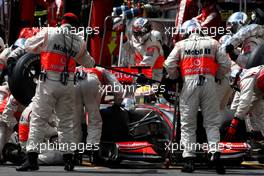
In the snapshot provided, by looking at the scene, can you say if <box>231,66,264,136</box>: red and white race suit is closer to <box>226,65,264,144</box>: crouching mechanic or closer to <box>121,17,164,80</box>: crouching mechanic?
<box>226,65,264,144</box>: crouching mechanic

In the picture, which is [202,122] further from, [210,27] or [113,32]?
[113,32]

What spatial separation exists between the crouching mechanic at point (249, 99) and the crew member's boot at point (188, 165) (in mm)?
A: 1103

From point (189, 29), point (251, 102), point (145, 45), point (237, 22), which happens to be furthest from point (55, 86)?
point (145, 45)

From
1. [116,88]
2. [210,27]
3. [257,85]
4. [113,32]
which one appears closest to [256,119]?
[257,85]

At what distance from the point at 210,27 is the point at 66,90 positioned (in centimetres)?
471

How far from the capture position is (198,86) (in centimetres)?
1047

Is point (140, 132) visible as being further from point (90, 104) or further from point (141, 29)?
point (141, 29)

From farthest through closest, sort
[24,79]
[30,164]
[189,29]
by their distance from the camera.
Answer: [24,79], [189,29], [30,164]

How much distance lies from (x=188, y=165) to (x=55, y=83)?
201 cm

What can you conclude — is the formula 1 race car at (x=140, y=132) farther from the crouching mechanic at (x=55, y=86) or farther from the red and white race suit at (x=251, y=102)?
the crouching mechanic at (x=55, y=86)

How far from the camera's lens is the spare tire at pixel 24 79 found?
36.7ft

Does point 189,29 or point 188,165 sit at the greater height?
point 189,29

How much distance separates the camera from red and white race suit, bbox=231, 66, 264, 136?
1145 centimetres

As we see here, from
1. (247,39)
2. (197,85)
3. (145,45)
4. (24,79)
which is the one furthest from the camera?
(145,45)
